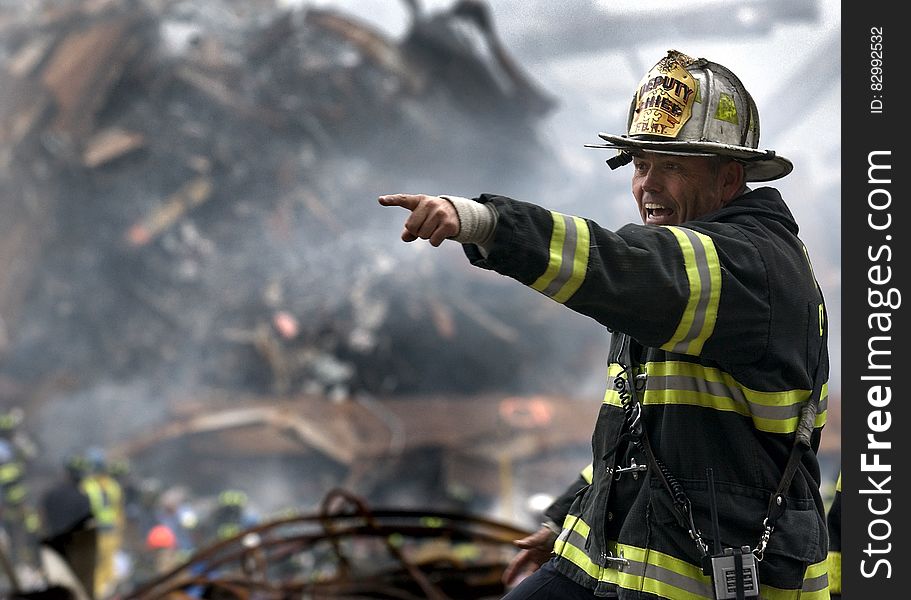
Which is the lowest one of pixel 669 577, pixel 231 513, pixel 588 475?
pixel 231 513

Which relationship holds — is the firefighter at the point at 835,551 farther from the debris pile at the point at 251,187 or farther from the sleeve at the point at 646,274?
the debris pile at the point at 251,187

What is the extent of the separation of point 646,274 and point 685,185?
417mm

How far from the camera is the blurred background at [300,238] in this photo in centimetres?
1007

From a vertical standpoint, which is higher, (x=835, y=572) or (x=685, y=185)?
(x=685, y=185)

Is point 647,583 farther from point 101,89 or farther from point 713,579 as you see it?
point 101,89

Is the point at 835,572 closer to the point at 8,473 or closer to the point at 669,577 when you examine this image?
the point at 669,577

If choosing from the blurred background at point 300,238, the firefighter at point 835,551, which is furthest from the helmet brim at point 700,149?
the blurred background at point 300,238

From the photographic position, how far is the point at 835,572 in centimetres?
202

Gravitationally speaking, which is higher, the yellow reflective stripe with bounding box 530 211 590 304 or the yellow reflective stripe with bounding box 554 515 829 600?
the yellow reflective stripe with bounding box 530 211 590 304

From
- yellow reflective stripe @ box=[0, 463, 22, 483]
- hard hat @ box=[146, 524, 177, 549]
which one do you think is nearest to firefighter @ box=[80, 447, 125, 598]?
hard hat @ box=[146, 524, 177, 549]

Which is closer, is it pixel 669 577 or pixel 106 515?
pixel 669 577

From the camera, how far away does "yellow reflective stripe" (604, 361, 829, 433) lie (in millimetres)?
1583

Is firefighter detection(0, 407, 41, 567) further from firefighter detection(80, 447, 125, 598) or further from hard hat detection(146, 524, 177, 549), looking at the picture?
hard hat detection(146, 524, 177, 549)

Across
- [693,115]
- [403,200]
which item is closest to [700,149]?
[693,115]
